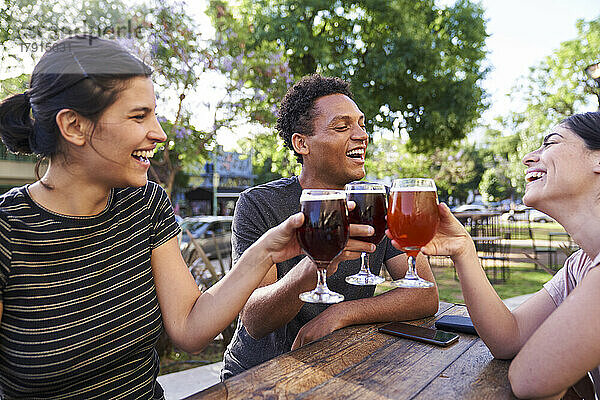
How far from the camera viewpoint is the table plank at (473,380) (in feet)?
3.88

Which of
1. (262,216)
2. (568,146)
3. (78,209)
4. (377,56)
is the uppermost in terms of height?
(377,56)

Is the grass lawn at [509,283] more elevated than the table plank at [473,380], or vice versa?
the table plank at [473,380]

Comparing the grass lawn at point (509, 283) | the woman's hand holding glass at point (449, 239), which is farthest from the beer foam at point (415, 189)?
the grass lawn at point (509, 283)

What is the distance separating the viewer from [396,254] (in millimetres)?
2299

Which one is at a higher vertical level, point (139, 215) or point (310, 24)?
point (310, 24)

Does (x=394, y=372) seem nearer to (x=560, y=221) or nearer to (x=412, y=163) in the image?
(x=560, y=221)

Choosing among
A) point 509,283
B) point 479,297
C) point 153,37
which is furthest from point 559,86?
point 479,297

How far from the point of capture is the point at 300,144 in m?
2.51

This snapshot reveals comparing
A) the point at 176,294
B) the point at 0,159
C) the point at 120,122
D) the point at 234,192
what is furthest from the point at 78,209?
the point at 234,192

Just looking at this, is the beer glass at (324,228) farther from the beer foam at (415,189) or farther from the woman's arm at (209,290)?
the beer foam at (415,189)

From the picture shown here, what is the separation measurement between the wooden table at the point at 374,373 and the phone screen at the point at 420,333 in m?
0.03

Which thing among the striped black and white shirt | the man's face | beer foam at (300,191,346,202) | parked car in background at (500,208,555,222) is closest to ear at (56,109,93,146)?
the striped black and white shirt

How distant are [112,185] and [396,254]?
1.43m

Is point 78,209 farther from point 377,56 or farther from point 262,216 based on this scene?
point 377,56
